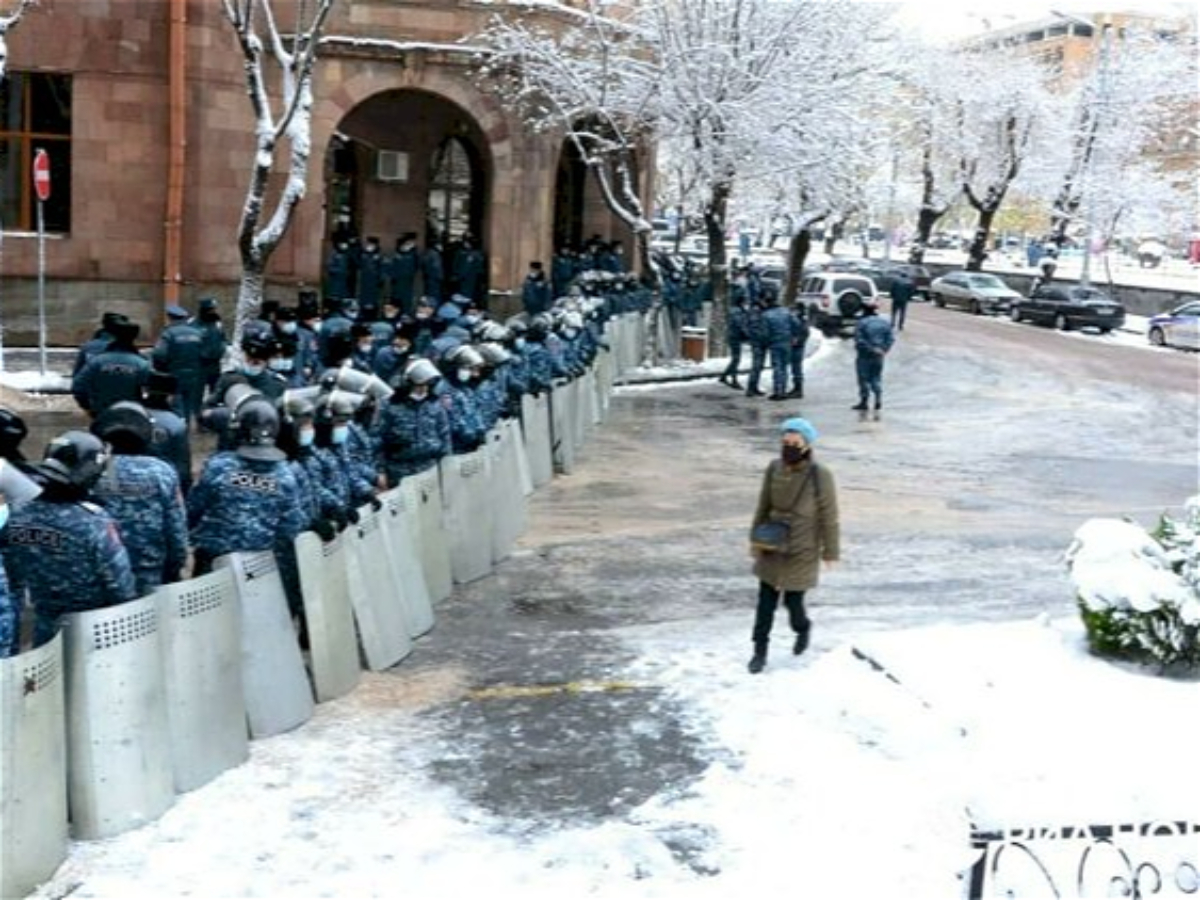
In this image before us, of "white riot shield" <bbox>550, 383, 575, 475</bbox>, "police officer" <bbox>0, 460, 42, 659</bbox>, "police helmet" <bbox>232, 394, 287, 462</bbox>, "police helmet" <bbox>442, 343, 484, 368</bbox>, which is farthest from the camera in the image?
"white riot shield" <bbox>550, 383, 575, 475</bbox>

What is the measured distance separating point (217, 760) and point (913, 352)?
92.5ft

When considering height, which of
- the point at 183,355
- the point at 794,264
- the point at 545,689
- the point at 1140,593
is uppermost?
the point at 794,264

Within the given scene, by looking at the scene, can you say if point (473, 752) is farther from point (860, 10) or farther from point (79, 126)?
point (860, 10)

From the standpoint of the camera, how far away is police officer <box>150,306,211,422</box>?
15656mm

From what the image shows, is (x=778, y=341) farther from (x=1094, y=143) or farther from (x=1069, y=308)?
(x=1094, y=143)

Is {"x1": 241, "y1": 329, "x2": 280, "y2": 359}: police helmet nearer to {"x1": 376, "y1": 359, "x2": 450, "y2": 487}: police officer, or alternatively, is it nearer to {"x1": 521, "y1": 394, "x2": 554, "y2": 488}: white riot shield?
{"x1": 376, "y1": 359, "x2": 450, "y2": 487}: police officer

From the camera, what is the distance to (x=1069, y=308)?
43.4 meters

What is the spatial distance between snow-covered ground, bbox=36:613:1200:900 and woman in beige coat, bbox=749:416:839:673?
541 mm

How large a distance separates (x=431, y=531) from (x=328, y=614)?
7.40 feet

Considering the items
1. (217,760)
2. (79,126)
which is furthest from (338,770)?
(79,126)

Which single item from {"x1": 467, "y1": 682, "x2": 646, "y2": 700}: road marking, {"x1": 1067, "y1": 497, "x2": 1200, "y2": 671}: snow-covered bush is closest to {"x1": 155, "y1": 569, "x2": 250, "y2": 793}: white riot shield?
{"x1": 467, "y1": 682, "x2": 646, "y2": 700}: road marking

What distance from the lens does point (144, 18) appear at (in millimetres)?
23891

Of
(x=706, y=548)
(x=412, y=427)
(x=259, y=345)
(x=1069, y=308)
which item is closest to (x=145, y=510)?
(x=412, y=427)

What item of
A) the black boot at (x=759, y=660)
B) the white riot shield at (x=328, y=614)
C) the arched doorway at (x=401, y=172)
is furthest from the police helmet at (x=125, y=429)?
the arched doorway at (x=401, y=172)
